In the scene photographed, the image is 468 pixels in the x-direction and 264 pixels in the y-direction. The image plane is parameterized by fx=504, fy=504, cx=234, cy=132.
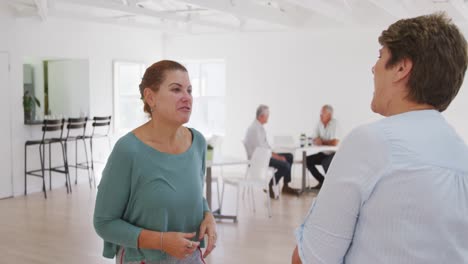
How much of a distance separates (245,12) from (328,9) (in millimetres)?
1250

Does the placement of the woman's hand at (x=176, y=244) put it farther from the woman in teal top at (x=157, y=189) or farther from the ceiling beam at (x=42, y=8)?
the ceiling beam at (x=42, y=8)

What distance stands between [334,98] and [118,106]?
4.06 m

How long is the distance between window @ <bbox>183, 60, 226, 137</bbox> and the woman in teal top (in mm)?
8570

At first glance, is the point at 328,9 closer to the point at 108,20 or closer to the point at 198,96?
the point at 108,20

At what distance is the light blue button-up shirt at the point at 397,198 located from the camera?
0.97m

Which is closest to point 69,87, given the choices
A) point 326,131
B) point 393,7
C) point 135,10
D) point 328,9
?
point 135,10

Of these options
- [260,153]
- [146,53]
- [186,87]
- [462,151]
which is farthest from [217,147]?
[462,151]

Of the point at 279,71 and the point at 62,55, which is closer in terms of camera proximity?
the point at 62,55

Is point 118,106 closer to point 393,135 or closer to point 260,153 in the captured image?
point 260,153

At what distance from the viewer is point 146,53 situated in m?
10.3

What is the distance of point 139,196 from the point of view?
1.64 metres

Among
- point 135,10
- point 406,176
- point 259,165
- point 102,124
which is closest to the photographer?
point 406,176

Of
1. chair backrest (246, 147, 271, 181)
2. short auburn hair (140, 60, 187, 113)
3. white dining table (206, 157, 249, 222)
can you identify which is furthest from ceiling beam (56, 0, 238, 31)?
short auburn hair (140, 60, 187, 113)

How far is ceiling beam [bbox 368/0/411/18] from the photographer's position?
647 cm
